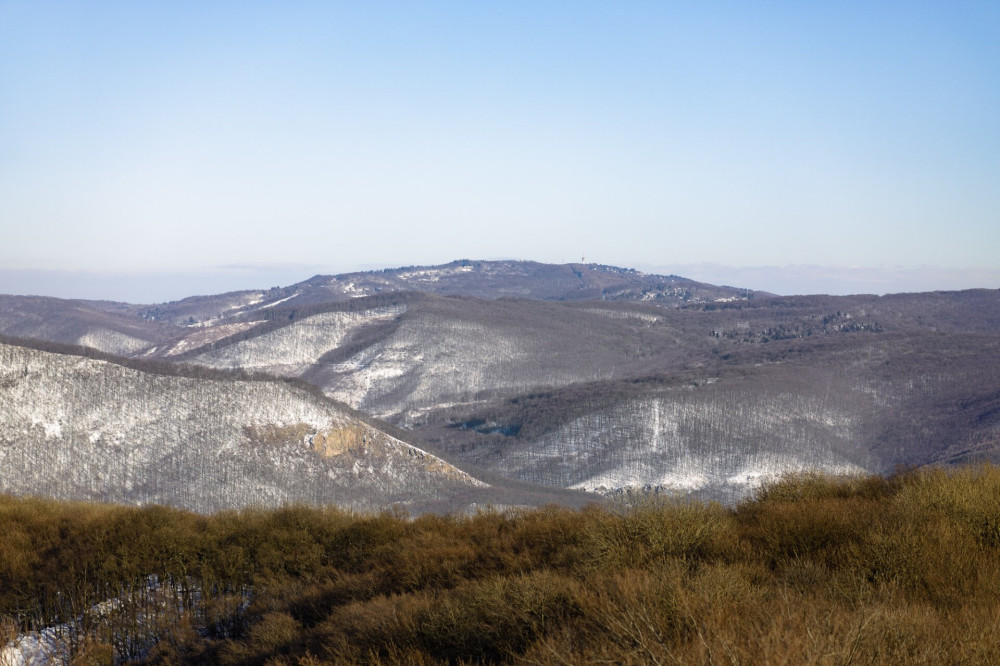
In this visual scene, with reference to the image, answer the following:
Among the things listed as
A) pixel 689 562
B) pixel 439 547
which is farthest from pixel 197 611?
pixel 689 562

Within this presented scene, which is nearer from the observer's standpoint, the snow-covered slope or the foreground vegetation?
the foreground vegetation

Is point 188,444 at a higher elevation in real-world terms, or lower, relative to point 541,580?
lower

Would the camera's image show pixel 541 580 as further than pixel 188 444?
No

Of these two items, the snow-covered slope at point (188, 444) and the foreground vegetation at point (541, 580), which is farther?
the snow-covered slope at point (188, 444)
